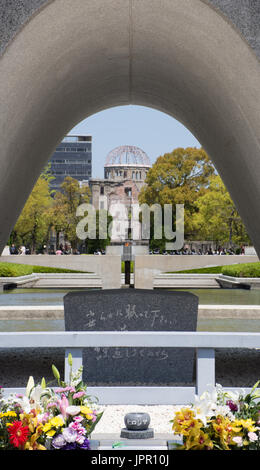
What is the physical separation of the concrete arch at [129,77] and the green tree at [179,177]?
39.4 meters

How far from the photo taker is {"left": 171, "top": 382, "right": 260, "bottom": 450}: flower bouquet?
2.71m

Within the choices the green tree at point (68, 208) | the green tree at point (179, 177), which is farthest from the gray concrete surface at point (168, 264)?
the green tree at point (68, 208)

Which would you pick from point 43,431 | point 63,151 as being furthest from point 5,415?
point 63,151

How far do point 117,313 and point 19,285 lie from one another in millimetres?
21034

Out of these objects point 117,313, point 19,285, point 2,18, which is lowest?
point 19,285

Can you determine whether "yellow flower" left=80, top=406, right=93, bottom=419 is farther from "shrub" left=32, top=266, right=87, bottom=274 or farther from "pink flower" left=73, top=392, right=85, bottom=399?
"shrub" left=32, top=266, right=87, bottom=274

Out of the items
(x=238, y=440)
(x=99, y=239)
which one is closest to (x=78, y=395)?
(x=238, y=440)

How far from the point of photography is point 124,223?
71062mm

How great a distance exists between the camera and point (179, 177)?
1914 inches

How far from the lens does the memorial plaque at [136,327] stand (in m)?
7.01

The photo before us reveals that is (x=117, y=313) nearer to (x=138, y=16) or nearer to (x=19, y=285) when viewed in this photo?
(x=138, y=16)

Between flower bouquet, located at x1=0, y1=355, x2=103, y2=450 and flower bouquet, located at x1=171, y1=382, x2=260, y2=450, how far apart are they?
1.57ft

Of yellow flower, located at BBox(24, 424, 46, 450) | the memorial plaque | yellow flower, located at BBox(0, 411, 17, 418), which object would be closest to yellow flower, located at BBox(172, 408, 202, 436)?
yellow flower, located at BBox(24, 424, 46, 450)
